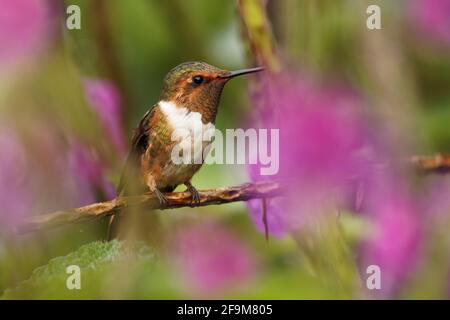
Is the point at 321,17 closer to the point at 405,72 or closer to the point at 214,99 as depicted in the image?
the point at 405,72

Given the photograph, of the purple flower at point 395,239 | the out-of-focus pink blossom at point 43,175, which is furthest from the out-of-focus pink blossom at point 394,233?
the out-of-focus pink blossom at point 43,175

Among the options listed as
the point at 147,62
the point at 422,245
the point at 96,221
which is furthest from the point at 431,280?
the point at 147,62

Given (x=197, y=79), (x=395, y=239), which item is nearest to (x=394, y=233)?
(x=395, y=239)

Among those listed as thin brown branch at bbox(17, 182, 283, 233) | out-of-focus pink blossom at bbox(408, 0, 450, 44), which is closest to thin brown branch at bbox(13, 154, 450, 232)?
thin brown branch at bbox(17, 182, 283, 233)

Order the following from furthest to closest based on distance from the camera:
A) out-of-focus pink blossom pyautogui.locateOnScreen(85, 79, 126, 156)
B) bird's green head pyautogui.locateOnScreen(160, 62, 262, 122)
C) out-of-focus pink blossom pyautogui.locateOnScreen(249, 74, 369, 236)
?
bird's green head pyautogui.locateOnScreen(160, 62, 262, 122), out-of-focus pink blossom pyautogui.locateOnScreen(85, 79, 126, 156), out-of-focus pink blossom pyautogui.locateOnScreen(249, 74, 369, 236)

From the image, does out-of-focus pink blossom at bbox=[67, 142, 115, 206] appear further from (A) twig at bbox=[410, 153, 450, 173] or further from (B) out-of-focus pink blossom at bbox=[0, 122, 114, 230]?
(A) twig at bbox=[410, 153, 450, 173]

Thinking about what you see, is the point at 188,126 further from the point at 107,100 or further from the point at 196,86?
the point at 107,100
